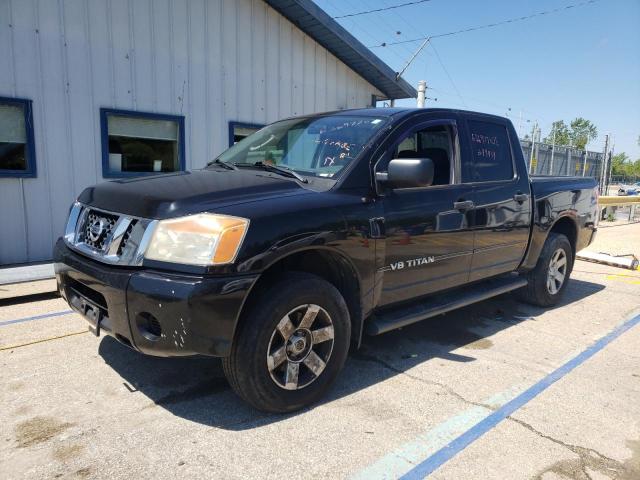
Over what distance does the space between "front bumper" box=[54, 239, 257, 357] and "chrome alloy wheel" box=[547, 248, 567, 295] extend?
161 inches

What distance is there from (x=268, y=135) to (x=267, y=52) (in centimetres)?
575

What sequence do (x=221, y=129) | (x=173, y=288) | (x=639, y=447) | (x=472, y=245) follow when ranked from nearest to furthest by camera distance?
(x=173, y=288) → (x=639, y=447) → (x=472, y=245) → (x=221, y=129)

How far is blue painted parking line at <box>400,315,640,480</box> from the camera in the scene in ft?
8.20

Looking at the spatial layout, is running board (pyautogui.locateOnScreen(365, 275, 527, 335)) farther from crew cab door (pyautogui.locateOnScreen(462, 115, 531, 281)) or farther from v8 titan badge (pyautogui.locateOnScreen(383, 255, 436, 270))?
v8 titan badge (pyautogui.locateOnScreen(383, 255, 436, 270))

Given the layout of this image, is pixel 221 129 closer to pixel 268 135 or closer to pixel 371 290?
pixel 268 135

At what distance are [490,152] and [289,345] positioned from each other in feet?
9.16

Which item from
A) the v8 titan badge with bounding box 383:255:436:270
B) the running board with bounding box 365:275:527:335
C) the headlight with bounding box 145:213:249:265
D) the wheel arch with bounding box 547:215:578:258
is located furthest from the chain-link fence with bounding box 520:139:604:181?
the headlight with bounding box 145:213:249:265

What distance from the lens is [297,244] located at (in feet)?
9.16

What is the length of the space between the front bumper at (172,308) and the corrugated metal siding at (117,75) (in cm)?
503

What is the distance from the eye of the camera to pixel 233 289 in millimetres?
2531

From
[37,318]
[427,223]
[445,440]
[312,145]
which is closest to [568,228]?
[427,223]

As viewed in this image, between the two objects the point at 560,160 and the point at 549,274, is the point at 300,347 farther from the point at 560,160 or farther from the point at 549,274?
the point at 560,160

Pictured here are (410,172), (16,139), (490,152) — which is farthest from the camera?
(16,139)

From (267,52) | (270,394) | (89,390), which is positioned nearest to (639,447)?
(270,394)
